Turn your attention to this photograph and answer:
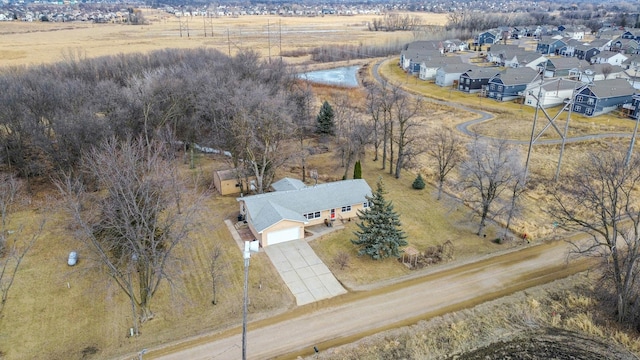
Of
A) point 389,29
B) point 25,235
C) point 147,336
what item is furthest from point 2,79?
point 389,29

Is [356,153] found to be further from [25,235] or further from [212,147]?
[25,235]

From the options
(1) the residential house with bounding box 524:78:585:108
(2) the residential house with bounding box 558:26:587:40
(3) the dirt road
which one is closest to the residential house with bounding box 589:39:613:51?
(2) the residential house with bounding box 558:26:587:40

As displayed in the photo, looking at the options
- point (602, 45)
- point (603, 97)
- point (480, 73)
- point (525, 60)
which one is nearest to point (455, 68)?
point (480, 73)

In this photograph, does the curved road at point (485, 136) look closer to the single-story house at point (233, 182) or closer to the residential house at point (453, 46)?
the single-story house at point (233, 182)

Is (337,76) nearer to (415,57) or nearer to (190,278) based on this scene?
(415,57)

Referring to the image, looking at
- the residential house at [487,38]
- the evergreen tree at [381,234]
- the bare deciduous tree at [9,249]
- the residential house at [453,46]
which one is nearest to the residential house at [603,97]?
the evergreen tree at [381,234]

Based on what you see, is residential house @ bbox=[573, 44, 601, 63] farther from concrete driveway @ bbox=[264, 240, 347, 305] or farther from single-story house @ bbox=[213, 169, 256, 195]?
concrete driveway @ bbox=[264, 240, 347, 305]
